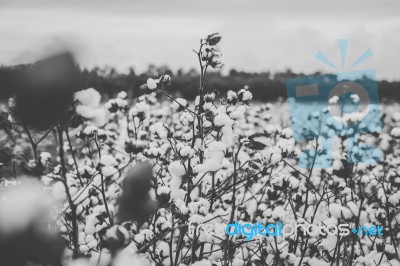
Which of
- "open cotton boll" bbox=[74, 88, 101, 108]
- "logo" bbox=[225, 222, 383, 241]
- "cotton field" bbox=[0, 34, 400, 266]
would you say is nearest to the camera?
"cotton field" bbox=[0, 34, 400, 266]

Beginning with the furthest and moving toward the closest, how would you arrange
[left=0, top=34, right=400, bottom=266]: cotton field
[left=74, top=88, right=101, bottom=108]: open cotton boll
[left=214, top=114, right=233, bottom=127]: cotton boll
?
1. [left=214, top=114, right=233, bottom=127]: cotton boll
2. [left=74, top=88, right=101, bottom=108]: open cotton boll
3. [left=0, top=34, right=400, bottom=266]: cotton field

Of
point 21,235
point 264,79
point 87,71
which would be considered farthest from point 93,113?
point 264,79

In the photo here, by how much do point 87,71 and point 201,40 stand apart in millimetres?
984

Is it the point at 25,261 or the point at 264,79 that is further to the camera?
the point at 264,79

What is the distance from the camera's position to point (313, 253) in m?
2.19

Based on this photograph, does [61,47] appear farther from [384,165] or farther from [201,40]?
[384,165]

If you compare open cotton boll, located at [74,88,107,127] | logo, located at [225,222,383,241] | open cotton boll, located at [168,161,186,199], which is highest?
open cotton boll, located at [74,88,107,127]

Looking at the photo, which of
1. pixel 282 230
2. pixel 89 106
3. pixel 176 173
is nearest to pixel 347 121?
pixel 282 230

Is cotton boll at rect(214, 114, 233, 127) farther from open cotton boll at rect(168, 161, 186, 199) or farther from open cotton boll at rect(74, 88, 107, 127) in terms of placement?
open cotton boll at rect(74, 88, 107, 127)

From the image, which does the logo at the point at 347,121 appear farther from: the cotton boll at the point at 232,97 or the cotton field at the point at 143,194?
the cotton boll at the point at 232,97

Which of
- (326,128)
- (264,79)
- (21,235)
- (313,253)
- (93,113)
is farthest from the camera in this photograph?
(264,79)

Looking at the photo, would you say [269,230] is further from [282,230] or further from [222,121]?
[222,121]

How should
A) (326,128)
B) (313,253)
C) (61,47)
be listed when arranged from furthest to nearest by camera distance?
(326,128)
(313,253)
(61,47)

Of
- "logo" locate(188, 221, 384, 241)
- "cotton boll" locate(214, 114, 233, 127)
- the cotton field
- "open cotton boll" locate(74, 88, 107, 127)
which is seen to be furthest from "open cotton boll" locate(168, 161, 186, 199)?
"open cotton boll" locate(74, 88, 107, 127)
